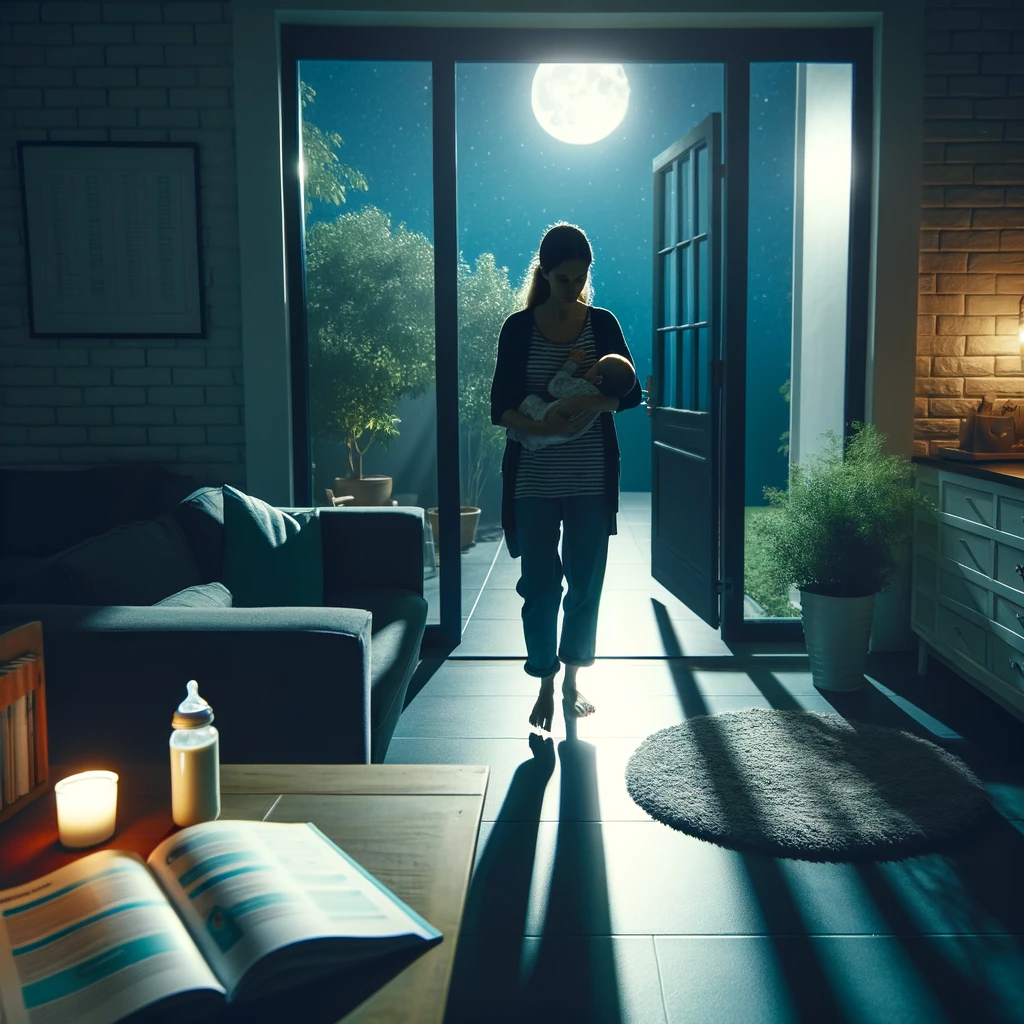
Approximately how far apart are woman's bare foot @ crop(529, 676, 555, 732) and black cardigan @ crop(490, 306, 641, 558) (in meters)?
0.47

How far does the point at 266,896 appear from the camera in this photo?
38.9 inches

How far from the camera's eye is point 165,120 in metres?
3.85

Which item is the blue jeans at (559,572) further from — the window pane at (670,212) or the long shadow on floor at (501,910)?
the window pane at (670,212)

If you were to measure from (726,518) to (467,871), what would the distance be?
126 inches

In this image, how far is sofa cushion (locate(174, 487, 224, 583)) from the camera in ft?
9.56

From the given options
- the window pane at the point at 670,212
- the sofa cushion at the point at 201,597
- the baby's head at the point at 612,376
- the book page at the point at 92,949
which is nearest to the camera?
the book page at the point at 92,949

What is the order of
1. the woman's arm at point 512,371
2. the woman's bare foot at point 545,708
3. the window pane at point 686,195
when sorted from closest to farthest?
the woman's arm at point 512,371 → the woman's bare foot at point 545,708 → the window pane at point 686,195

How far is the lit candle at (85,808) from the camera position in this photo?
1.19 meters

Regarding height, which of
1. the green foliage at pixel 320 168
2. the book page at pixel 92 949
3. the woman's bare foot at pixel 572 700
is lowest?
the woman's bare foot at pixel 572 700

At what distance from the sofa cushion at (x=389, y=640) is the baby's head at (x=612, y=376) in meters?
0.88

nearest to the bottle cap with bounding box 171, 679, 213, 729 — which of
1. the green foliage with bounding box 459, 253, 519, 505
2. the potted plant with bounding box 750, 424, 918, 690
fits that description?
the potted plant with bounding box 750, 424, 918, 690

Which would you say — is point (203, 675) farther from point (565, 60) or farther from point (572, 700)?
point (565, 60)

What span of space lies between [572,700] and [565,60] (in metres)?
2.42

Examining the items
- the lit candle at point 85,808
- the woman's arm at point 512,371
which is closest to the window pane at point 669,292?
the woman's arm at point 512,371
